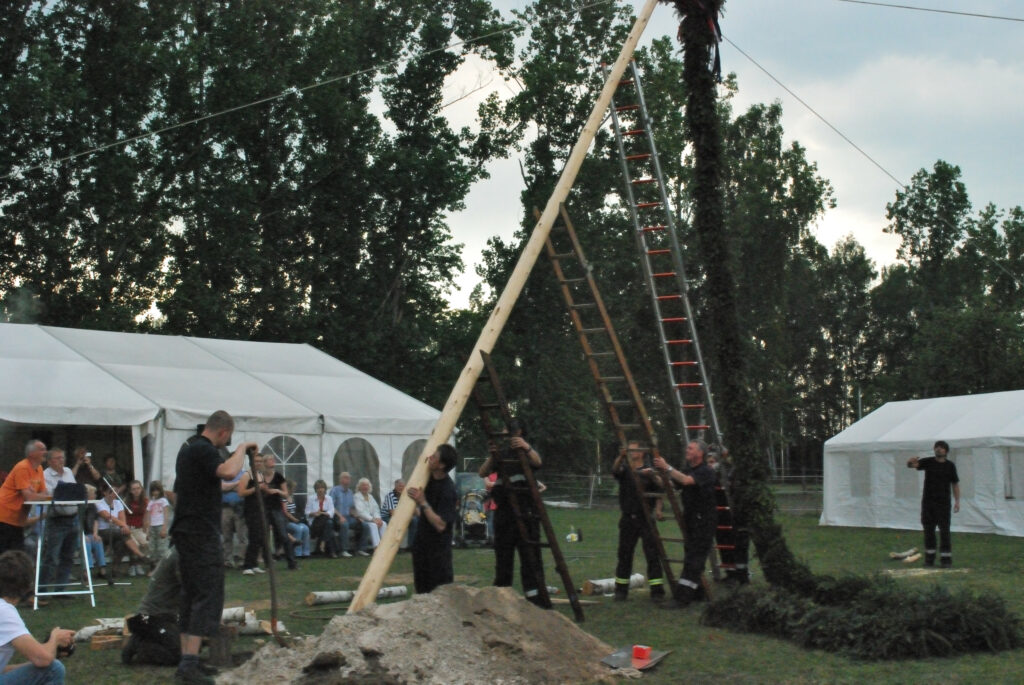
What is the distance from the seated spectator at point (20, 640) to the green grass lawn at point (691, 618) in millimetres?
2624

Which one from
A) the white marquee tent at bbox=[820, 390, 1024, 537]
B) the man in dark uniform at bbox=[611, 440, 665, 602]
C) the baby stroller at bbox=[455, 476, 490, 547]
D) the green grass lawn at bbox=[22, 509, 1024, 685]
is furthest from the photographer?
the white marquee tent at bbox=[820, 390, 1024, 537]

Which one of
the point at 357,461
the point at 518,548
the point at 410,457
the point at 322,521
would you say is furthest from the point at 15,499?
the point at 410,457

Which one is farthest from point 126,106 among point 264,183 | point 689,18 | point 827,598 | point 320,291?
point 827,598

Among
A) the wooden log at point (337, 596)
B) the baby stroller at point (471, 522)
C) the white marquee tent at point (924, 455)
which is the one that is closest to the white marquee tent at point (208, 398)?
the baby stroller at point (471, 522)

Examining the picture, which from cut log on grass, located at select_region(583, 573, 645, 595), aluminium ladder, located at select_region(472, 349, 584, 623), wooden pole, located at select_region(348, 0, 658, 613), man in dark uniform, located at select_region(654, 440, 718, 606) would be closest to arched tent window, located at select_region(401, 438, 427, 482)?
cut log on grass, located at select_region(583, 573, 645, 595)

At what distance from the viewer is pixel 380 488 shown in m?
20.2

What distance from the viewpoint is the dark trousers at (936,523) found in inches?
586

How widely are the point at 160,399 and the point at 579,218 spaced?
2404cm

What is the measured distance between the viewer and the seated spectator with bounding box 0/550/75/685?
486cm

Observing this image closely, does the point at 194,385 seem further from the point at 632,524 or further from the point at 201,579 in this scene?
the point at 201,579

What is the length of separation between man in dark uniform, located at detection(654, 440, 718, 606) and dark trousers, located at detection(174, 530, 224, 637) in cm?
509

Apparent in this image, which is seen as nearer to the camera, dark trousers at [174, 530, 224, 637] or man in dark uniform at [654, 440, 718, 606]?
dark trousers at [174, 530, 224, 637]

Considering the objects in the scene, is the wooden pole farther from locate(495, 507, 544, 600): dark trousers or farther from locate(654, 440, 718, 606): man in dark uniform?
locate(654, 440, 718, 606): man in dark uniform

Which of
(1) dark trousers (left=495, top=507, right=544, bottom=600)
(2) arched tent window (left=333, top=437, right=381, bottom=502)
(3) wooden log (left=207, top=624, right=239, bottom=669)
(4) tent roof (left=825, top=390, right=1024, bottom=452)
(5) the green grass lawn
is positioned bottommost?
(5) the green grass lawn
